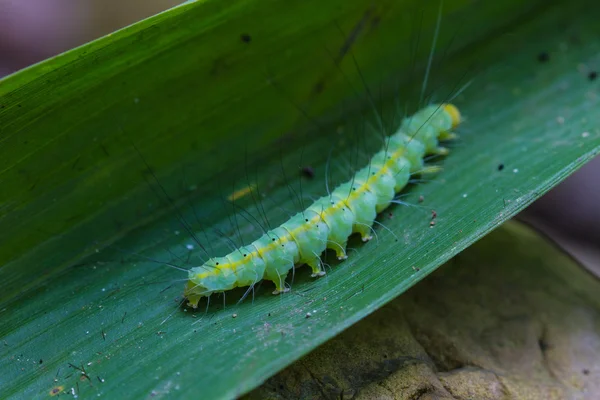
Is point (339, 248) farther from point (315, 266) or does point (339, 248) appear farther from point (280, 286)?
point (280, 286)

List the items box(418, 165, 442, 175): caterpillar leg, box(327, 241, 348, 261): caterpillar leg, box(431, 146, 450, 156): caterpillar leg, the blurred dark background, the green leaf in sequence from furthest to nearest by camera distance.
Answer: the blurred dark background → box(431, 146, 450, 156): caterpillar leg → box(418, 165, 442, 175): caterpillar leg → box(327, 241, 348, 261): caterpillar leg → the green leaf

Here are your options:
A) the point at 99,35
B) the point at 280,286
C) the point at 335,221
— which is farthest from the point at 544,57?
the point at 99,35

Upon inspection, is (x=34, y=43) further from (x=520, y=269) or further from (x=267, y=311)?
(x=520, y=269)

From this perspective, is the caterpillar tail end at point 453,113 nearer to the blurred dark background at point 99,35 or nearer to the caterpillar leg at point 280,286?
the blurred dark background at point 99,35

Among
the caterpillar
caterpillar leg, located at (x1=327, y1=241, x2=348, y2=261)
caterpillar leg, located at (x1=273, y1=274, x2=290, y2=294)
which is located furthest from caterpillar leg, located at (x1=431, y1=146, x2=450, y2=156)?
caterpillar leg, located at (x1=273, y1=274, x2=290, y2=294)

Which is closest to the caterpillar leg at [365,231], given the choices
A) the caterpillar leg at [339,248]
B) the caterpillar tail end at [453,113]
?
the caterpillar leg at [339,248]

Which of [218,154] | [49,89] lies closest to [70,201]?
[49,89]

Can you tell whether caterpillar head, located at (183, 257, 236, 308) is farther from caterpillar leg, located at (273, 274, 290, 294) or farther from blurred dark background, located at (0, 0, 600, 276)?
blurred dark background, located at (0, 0, 600, 276)

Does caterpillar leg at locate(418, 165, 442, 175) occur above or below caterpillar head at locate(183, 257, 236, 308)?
above
